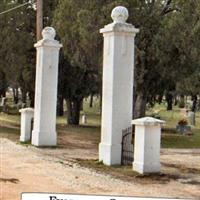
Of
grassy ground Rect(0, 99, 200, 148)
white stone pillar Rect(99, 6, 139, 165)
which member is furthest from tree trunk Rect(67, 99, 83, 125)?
white stone pillar Rect(99, 6, 139, 165)

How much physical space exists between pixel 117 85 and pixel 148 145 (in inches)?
83.3

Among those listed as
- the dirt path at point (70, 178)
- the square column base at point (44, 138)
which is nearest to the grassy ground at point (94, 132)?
the square column base at point (44, 138)

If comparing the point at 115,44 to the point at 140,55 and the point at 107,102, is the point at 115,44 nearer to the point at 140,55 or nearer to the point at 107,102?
the point at 107,102

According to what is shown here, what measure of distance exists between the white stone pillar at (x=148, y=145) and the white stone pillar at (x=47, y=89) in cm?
685

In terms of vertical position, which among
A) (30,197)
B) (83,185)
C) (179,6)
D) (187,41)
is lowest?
(83,185)

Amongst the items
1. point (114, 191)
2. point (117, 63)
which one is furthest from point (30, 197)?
point (117, 63)

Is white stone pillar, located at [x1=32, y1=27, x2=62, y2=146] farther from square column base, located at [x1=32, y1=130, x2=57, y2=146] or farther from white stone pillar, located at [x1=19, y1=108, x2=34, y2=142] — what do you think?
white stone pillar, located at [x1=19, y1=108, x2=34, y2=142]

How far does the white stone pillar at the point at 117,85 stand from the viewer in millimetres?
13703

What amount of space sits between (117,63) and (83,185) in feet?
13.4

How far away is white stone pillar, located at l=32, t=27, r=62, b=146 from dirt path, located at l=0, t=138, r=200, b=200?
179cm

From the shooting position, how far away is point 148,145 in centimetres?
1225

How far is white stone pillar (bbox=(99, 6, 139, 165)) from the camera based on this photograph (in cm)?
1370

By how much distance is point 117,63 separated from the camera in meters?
13.8

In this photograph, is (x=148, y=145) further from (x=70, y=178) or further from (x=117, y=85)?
(x=117, y=85)
